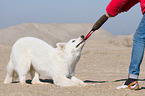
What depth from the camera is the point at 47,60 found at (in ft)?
16.9

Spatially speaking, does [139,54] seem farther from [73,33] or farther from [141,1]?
[73,33]

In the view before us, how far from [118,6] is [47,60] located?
2.05m

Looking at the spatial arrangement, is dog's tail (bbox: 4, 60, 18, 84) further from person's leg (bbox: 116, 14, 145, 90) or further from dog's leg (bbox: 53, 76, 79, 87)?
person's leg (bbox: 116, 14, 145, 90)

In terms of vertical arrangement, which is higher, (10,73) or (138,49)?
(138,49)

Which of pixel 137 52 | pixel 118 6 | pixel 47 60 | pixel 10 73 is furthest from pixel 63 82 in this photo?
pixel 118 6

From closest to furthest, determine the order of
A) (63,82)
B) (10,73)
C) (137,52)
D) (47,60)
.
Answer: (137,52)
(63,82)
(47,60)
(10,73)

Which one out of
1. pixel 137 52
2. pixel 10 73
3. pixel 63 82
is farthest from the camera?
pixel 10 73

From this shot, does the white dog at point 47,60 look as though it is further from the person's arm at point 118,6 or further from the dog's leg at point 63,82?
the person's arm at point 118,6

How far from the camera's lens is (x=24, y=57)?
17.2ft

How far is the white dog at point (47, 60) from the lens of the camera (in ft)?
16.0

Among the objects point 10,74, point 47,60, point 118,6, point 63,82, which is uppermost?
point 118,6

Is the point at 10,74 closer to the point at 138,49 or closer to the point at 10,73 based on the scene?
the point at 10,73

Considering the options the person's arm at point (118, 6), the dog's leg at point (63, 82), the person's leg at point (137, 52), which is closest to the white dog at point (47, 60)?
the dog's leg at point (63, 82)

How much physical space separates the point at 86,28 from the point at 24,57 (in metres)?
32.2
